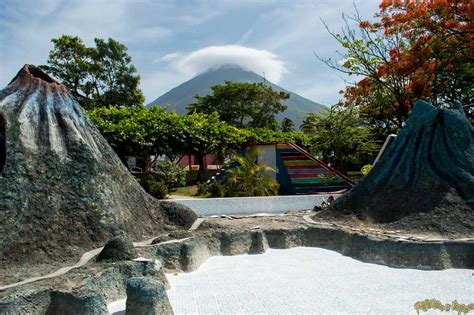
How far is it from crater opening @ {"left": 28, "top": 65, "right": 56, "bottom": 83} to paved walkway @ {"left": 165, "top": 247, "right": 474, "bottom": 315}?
3785 millimetres

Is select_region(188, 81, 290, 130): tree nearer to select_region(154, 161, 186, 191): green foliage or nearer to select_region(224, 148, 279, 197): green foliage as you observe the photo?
select_region(154, 161, 186, 191): green foliage

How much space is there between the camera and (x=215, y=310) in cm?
457

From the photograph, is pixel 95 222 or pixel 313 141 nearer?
pixel 95 222

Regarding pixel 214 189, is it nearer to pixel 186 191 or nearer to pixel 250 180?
pixel 250 180

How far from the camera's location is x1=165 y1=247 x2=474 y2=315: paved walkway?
4.64m

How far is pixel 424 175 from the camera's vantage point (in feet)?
26.5

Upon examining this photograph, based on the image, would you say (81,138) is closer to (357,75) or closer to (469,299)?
(469,299)

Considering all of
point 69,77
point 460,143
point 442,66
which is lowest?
point 460,143

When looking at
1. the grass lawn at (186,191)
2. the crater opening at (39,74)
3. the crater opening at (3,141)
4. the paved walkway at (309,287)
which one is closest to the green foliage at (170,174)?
the grass lawn at (186,191)

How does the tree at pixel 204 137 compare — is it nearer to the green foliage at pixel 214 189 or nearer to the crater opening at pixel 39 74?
the green foliage at pixel 214 189

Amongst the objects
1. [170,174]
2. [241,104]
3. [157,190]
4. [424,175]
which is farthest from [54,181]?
[241,104]

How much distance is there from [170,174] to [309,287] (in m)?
11.2

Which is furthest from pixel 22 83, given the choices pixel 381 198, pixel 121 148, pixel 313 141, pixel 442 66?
pixel 313 141

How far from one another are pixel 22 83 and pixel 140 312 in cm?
441
